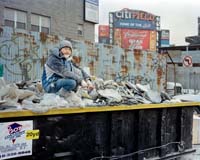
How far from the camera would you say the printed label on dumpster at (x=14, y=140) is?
3365 mm

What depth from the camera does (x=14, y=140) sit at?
11.3 ft

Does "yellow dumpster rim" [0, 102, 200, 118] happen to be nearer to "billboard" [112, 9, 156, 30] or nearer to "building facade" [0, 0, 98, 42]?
"building facade" [0, 0, 98, 42]

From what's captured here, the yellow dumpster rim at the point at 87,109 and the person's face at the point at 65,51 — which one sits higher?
the person's face at the point at 65,51

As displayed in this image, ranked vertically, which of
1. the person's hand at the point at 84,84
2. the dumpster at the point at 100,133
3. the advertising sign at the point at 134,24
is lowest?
the dumpster at the point at 100,133

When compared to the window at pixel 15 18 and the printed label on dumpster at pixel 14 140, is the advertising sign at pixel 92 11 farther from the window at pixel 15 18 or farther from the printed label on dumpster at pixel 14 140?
the printed label on dumpster at pixel 14 140

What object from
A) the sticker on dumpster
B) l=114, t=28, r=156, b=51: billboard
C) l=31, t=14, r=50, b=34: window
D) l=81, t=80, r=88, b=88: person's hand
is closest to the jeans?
l=81, t=80, r=88, b=88: person's hand

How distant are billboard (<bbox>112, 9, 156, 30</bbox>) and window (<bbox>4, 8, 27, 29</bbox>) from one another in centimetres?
3378

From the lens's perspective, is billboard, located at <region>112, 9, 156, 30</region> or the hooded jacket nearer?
the hooded jacket

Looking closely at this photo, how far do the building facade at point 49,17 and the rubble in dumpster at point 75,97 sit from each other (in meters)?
12.6

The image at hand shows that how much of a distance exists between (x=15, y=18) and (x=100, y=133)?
14.9 m

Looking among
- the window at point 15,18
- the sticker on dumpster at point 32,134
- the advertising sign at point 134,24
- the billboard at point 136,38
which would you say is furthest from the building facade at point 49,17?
the advertising sign at point 134,24

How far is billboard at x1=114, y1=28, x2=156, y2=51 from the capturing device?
166 feet

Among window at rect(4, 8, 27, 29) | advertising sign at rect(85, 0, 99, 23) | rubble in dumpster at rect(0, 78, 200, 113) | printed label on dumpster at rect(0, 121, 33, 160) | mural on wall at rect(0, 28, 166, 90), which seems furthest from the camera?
advertising sign at rect(85, 0, 99, 23)

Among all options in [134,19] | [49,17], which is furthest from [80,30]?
[134,19]
